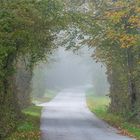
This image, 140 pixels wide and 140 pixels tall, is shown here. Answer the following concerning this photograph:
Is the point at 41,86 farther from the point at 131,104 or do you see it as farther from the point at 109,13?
the point at 109,13

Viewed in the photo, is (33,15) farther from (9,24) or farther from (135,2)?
(135,2)

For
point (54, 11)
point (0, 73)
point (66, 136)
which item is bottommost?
point (66, 136)

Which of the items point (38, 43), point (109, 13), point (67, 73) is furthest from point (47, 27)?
point (67, 73)

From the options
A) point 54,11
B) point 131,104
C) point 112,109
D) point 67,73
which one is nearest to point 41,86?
point 112,109

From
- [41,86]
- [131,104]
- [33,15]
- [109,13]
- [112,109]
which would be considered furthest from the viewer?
[41,86]

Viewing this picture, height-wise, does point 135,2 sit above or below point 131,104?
above

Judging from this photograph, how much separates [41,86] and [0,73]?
207 ft

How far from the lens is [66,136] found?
77.9ft

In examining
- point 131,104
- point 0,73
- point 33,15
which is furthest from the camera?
point 131,104

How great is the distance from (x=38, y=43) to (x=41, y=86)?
60.0m

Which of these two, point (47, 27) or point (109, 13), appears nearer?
point (47, 27)

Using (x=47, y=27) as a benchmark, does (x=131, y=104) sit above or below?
below

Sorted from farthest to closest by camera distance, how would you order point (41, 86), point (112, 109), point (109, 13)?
1. point (41, 86)
2. point (112, 109)
3. point (109, 13)

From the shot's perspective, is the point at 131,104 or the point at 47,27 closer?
the point at 47,27
